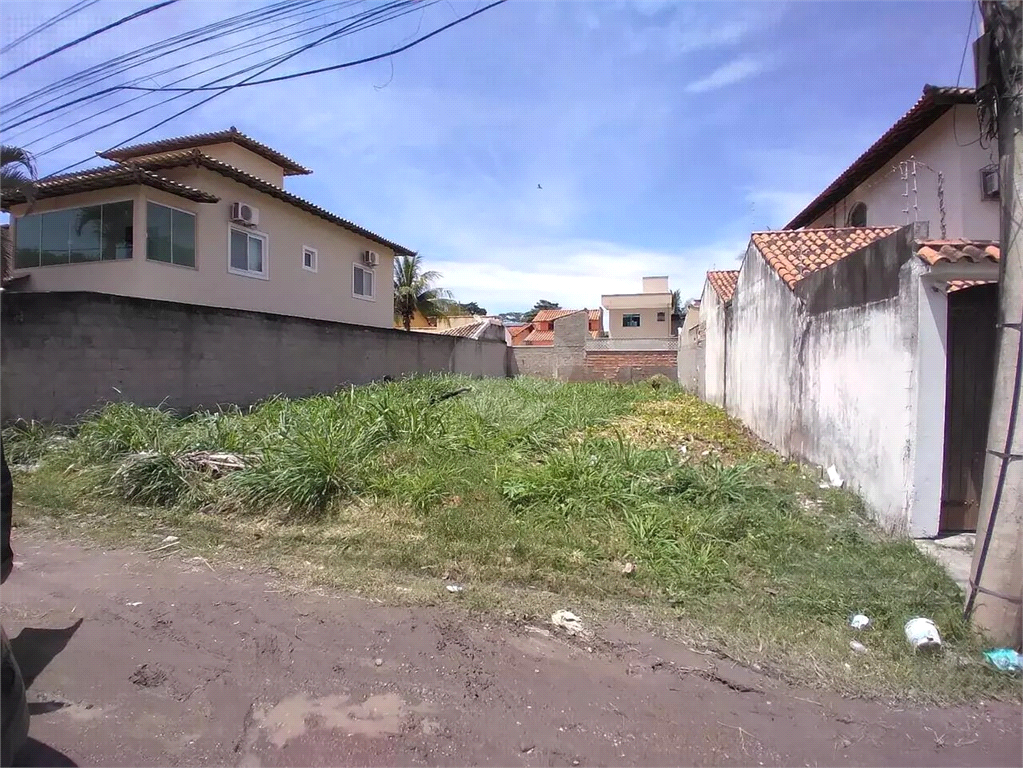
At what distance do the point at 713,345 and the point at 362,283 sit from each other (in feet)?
33.5

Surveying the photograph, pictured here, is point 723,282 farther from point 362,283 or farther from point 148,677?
point 148,677

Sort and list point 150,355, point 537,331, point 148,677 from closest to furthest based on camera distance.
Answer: point 148,677, point 150,355, point 537,331

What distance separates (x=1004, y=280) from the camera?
3.18 m

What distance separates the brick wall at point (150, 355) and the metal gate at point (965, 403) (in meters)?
9.94

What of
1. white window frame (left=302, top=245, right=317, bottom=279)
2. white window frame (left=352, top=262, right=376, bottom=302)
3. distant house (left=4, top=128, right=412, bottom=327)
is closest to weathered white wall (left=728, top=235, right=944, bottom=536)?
distant house (left=4, top=128, right=412, bottom=327)

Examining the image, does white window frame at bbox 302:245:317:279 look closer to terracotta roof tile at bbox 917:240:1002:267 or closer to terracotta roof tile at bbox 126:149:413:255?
terracotta roof tile at bbox 126:149:413:255

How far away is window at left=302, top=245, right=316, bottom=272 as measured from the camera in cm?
1490

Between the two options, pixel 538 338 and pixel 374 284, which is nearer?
pixel 374 284

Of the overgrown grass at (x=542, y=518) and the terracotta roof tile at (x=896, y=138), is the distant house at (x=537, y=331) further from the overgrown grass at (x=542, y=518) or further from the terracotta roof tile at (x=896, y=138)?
the overgrown grass at (x=542, y=518)

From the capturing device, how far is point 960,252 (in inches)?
173

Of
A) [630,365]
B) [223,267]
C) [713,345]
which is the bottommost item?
[630,365]

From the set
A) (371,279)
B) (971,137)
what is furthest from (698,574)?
(371,279)

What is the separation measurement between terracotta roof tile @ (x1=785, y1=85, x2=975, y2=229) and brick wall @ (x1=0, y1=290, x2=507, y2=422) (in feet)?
39.1

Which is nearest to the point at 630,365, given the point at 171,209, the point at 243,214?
the point at 243,214
